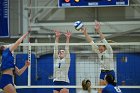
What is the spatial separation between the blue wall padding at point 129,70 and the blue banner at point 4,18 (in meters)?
4.46

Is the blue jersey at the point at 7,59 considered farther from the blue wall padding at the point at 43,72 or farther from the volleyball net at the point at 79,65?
the blue wall padding at the point at 43,72

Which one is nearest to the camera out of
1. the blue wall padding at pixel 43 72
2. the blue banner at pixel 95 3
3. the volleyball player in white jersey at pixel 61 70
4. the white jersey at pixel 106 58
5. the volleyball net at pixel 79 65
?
the white jersey at pixel 106 58

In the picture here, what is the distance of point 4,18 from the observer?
14.1 metres

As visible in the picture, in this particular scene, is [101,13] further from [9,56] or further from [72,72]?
[9,56]

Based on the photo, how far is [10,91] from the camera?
25.1 ft

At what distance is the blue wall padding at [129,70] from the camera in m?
13.4

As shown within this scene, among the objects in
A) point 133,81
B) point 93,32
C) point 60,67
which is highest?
point 93,32

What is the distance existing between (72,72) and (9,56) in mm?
Result: 6475

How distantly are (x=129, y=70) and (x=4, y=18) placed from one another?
5217 millimetres

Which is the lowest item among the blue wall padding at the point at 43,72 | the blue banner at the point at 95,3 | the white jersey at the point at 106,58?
the blue wall padding at the point at 43,72

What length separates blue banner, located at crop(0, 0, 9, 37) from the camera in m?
14.0

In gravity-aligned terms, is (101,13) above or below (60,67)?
above

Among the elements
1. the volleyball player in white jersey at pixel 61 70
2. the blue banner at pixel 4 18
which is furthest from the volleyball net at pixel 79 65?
the volleyball player in white jersey at pixel 61 70

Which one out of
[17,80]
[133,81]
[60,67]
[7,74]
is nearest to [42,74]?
[17,80]
